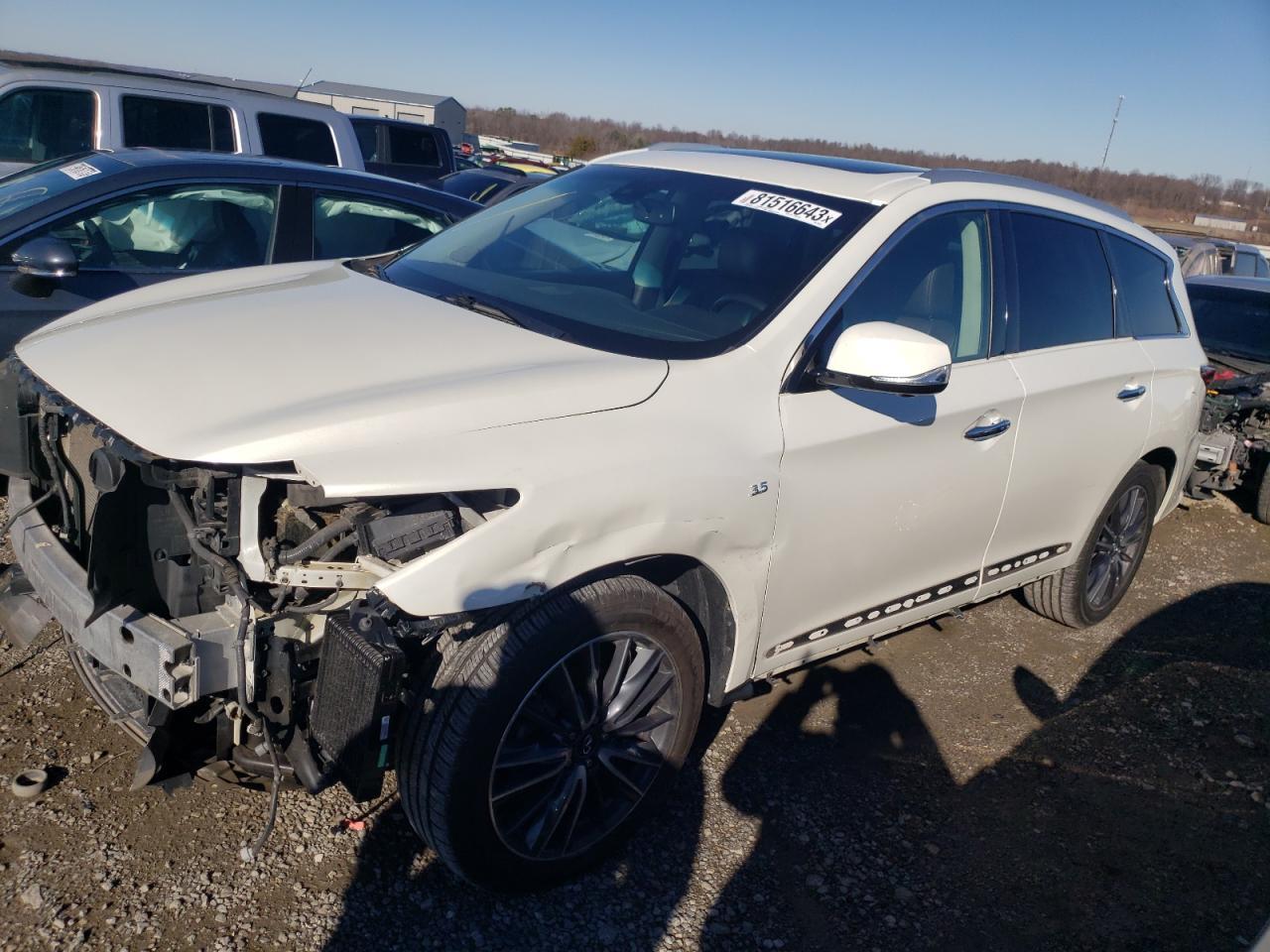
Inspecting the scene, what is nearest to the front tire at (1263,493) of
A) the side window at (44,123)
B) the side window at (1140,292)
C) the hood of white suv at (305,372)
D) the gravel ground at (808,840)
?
the side window at (1140,292)

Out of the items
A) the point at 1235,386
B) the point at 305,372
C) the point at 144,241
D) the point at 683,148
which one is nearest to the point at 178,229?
the point at 144,241

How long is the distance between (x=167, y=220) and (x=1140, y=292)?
448 cm

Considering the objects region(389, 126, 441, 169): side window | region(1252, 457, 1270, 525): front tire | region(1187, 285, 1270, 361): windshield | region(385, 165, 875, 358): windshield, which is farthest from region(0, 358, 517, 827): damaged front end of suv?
region(389, 126, 441, 169): side window

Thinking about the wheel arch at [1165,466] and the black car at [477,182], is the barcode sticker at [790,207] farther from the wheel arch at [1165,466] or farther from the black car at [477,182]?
the black car at [477,182]

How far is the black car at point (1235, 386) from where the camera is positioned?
6758 mm

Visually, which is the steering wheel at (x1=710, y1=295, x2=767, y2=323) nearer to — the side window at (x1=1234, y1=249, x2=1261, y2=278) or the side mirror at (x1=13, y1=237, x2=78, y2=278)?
the side mirror at (x1=13, y1=237, x2=78, y2=278)

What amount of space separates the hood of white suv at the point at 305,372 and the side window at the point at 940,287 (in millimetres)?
874

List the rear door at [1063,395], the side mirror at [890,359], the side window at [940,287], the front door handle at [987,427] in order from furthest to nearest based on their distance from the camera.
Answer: the rear door at [1063,395] → the front door handle at [987,427] → the side window at [940,287] → the side mirror at [890,359]

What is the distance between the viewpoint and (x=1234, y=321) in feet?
26.9

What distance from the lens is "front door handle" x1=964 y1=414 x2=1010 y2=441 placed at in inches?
136

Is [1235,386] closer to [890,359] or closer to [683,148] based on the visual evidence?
[683,148]

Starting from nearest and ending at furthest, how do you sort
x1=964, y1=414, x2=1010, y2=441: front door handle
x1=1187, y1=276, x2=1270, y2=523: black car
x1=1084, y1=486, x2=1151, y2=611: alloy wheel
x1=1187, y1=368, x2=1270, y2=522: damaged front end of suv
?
1. x1=964, y1=414, x2=1010, y2=441: front door handle
2. x1=1084, y1=486, x2=1151, y2=611: alloy wheel
3. x1=1187, y1=368, x2=1270, y2=522: damaged front end of suv
4. x1=1187, y1=276, x2=1270, y2=523: black car

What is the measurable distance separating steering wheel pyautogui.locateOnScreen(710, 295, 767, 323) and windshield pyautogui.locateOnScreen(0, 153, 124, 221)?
3.15 meters

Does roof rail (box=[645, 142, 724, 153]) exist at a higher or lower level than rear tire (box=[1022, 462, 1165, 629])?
higher
